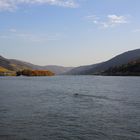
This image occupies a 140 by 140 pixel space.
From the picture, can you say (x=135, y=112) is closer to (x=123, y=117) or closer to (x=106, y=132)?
(x=123, y=117)

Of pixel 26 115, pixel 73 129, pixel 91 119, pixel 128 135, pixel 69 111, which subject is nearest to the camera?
pixel 128 135

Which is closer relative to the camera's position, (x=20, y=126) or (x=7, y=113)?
(x=20, y=126)

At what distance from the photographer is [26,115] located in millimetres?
41875

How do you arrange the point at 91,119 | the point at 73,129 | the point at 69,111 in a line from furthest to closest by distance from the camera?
the point at 69,111, the point at 91,119, the point at 73,129

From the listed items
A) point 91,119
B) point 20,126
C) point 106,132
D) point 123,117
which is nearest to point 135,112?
point 123,117

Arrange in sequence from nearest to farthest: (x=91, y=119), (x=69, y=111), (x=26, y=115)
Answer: (x=91, y=119)
(x=26, y=115)
(x=69, y=111)

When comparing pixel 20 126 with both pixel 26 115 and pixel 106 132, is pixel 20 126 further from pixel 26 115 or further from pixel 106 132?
pixel 106 132

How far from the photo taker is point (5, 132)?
105 feet

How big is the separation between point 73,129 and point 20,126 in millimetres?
6214

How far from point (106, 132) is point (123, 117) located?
30.1 feet

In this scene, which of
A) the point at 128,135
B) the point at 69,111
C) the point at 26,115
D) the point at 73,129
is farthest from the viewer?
the point at 69,111

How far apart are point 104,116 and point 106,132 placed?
9574 mm

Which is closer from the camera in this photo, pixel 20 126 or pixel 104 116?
pixel 20 126

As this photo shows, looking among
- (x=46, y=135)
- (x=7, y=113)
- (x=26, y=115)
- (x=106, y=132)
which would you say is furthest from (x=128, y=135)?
(x=7, y=113)
